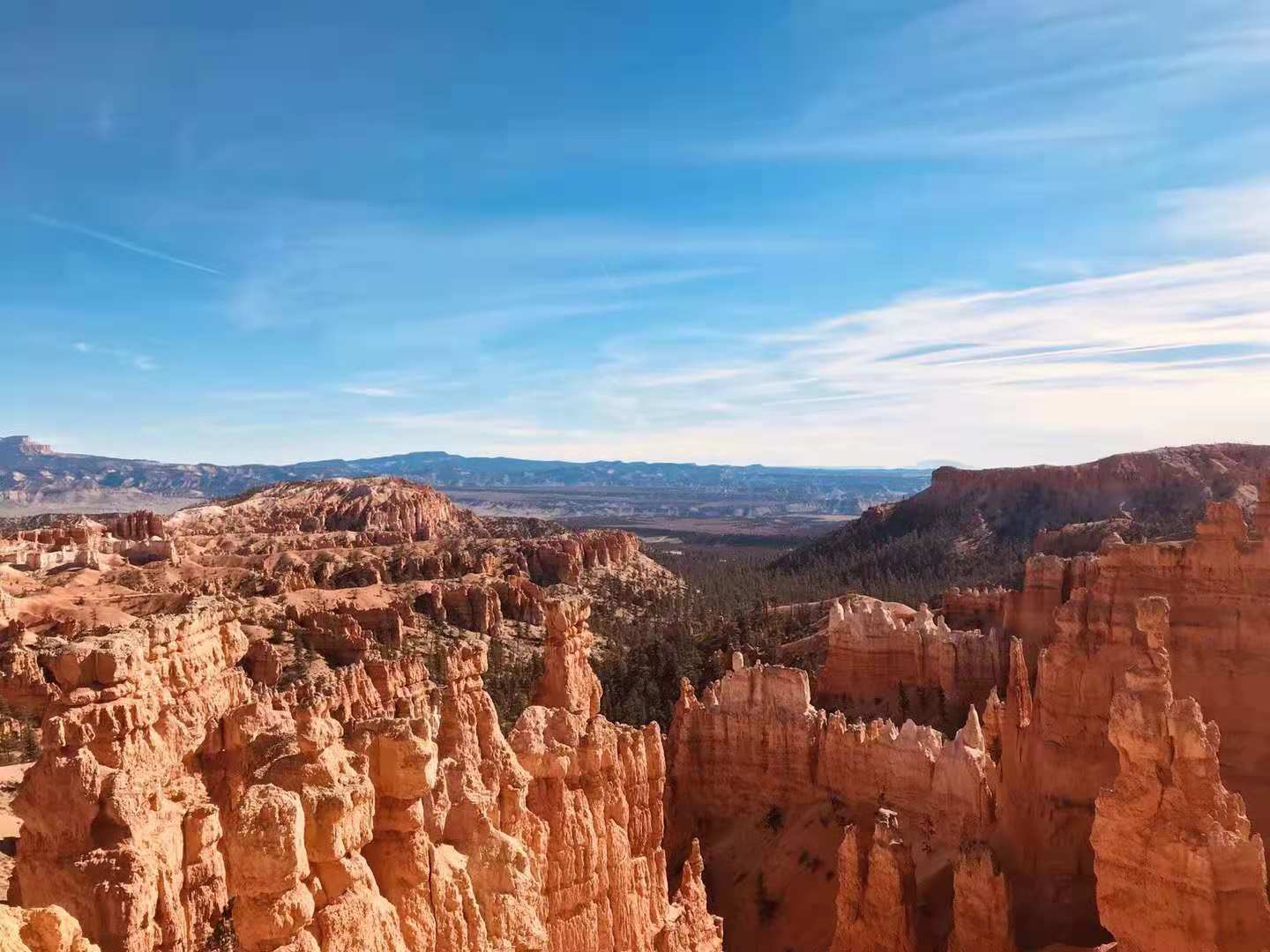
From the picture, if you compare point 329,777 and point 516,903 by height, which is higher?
point 329,777

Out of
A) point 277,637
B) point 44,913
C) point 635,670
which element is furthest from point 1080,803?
point 277,637

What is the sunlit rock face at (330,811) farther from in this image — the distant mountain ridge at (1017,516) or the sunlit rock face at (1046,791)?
the distant mountain ridge at (1017,516)

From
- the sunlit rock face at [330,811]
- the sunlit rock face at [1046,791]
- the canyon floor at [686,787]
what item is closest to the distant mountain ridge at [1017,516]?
the canyon floor at [686,787]

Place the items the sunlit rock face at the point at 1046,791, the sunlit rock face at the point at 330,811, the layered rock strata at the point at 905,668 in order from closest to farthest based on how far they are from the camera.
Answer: the sunlit rock face at the point at 330,811 < the sunlit rock face at the point at 1046,791 < the layered rock strata at the point at 905,668

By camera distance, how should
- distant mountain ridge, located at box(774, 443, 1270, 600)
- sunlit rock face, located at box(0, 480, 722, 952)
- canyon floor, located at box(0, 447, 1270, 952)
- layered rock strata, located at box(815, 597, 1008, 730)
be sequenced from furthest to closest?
distant mountain ridge, located at box(774, 443, 1270, 600), layered rock strata, located at box(815, 597, 1008, 730), canyon floor, located at box(0, 447, 1270, 952), sunlit rock face, located at box(0, 480, 722, 952)

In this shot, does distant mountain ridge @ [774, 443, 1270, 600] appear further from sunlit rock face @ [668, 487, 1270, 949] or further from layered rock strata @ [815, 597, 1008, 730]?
sunlit rock face @ [668, 487, 1270, 949]

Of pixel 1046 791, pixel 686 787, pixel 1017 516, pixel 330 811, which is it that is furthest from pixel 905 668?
pixel 1017 516

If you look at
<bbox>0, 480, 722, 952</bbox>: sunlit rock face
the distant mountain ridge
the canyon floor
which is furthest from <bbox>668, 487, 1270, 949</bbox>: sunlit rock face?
the distant mountain ridge

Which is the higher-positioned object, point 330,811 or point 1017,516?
point 330,811

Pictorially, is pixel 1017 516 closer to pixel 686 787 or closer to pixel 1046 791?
pixel 686 787

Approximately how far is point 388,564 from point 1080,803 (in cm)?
6161

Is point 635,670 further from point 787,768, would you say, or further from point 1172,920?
point 1172,920

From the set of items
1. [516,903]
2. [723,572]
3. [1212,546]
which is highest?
[1212,546]

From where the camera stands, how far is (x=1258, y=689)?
1738cm
